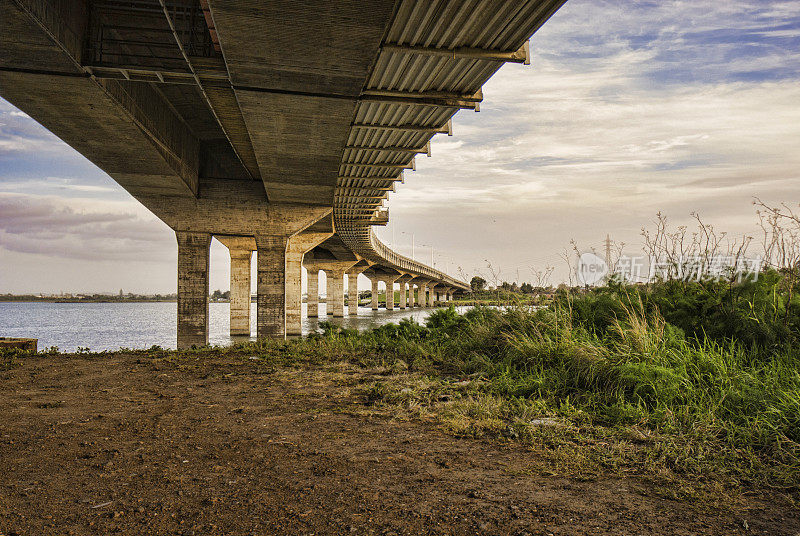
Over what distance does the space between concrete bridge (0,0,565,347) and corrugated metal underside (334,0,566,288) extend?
0.03 metres

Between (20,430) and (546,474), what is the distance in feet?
17.7

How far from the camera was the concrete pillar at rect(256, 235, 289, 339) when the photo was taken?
2462 cm

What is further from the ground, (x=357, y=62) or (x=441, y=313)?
(x=357, y=62)

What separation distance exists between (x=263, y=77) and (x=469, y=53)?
12.6 feet

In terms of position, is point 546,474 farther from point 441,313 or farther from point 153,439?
point 441,313

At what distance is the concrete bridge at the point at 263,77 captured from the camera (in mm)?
7805

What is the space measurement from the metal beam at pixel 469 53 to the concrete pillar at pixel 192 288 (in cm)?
1759

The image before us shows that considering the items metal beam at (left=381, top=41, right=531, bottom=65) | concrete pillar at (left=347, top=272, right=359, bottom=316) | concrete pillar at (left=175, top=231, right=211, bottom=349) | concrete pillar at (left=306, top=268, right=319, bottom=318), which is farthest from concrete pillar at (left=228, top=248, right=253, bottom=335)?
concrete pillar at (left=347, top=272, right=359, bottom=316)

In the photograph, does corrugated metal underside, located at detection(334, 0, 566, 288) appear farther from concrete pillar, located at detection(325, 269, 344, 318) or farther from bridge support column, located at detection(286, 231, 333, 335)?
concrete pillar, located at detection(325, 269, 344, 318)

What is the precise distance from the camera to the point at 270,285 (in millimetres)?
24812

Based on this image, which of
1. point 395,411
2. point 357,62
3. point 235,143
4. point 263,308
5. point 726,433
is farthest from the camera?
point 263,308

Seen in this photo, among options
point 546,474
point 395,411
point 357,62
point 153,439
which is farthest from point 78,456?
point 357,62

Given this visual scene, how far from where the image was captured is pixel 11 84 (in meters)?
10.5

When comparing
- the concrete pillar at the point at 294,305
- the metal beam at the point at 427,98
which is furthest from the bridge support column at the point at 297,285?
the metal beam at the point at 427,98
